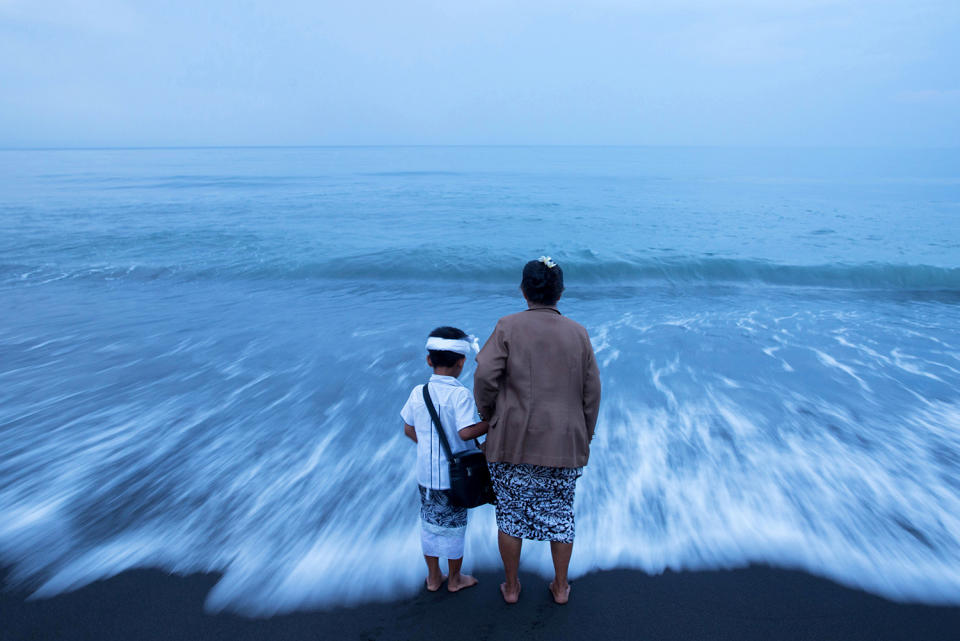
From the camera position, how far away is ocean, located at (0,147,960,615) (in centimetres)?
353

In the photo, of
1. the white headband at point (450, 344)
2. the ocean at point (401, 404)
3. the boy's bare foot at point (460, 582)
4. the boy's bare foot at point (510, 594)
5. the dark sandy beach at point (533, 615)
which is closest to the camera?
the white headband at point (450, 344)

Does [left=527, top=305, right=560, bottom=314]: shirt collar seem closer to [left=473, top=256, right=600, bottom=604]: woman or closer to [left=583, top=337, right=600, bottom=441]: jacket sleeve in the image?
[left=473, top=256, right=600, bottom=604]: woman

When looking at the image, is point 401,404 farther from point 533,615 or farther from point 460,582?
point 533,615

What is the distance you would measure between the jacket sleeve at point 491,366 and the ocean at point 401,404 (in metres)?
1.37

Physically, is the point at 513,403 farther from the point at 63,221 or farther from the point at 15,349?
the point at 63,221

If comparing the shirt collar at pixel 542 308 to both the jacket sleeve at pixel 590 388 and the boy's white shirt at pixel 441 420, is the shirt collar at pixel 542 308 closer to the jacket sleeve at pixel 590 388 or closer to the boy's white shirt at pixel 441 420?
the jacket sleeve at pixel 590 388

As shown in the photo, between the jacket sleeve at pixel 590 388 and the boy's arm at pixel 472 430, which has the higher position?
the jacket sleeve at pixel 590 388


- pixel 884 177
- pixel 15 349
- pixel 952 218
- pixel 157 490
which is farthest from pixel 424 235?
pixel 884 177

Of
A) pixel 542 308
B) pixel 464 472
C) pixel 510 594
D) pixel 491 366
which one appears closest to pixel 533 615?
pixel 510 594

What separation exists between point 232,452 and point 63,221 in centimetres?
1890

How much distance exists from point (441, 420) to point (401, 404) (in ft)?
11.7

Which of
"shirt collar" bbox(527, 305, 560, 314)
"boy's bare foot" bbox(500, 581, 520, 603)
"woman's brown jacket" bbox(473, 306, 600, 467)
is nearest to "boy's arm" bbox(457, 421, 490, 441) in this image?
"woman's brown jacket" bbox(473, 306, 600, 467)

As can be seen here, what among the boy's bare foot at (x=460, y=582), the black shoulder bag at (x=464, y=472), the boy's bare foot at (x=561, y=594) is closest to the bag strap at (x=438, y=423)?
the black shoulder bag at (x=464, y=472)

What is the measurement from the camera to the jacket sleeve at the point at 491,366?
8.31 ft
